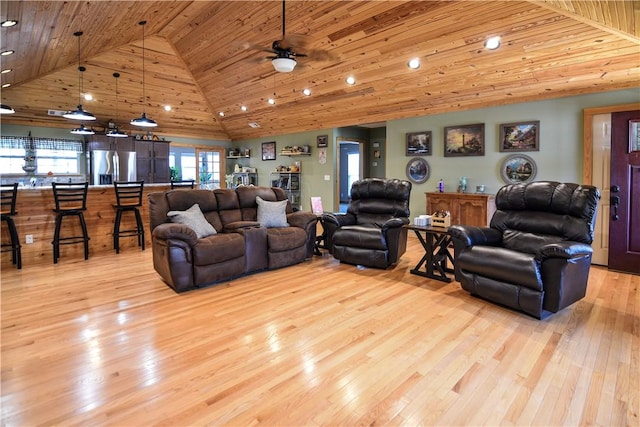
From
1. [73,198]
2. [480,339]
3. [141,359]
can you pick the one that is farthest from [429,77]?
[73,198]

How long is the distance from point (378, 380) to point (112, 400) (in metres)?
1.46

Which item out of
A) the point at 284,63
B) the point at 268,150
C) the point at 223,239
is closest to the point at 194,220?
the point at 223,239

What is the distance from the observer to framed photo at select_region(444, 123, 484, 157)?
19.0 ft

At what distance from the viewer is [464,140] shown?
5.96 m

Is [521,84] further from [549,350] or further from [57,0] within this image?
[57,0]

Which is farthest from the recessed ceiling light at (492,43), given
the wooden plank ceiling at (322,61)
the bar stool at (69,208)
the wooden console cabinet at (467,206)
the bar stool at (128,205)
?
the bar stool at (69,208)

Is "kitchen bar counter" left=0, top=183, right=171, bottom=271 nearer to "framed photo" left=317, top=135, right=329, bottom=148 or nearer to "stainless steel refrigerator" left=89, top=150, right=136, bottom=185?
"stainless steel refrigerator" left=89, top=150, right=136, bottom=185

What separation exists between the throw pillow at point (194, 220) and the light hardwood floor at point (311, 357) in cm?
66

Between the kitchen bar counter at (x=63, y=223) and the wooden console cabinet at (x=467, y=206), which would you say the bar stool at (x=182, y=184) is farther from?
the wooden console cabinet at (x=467, y=206)

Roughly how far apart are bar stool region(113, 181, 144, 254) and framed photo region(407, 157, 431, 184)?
4.77 m

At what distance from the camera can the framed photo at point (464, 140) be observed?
578 cm

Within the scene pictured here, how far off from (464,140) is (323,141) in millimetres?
3381

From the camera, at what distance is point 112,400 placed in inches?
73.3

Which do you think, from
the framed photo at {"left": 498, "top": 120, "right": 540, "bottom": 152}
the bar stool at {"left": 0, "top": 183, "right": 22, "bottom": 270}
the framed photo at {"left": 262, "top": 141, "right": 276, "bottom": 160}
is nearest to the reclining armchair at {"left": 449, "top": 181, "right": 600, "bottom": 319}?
the framed photo at {"left": 498, "top": 120, "right": 540, "bottom": 152}
